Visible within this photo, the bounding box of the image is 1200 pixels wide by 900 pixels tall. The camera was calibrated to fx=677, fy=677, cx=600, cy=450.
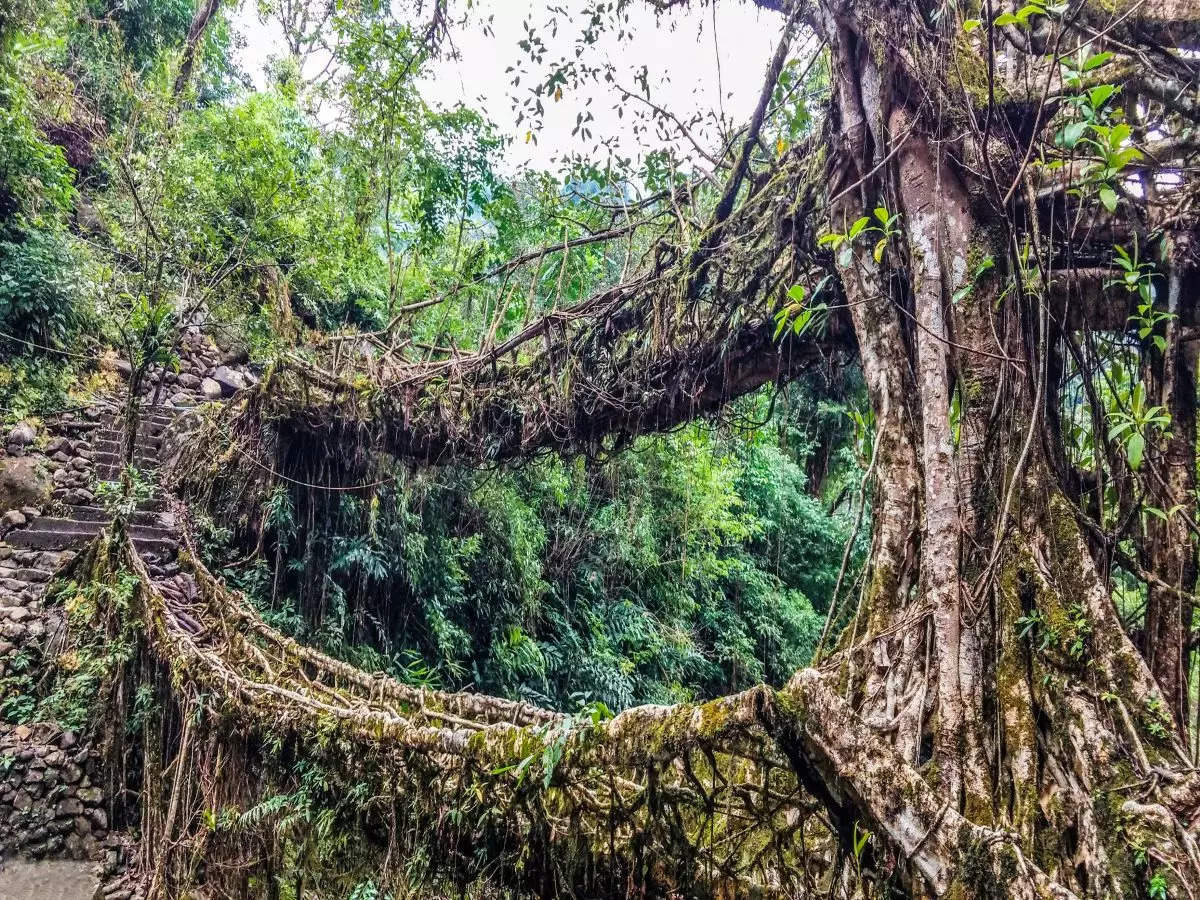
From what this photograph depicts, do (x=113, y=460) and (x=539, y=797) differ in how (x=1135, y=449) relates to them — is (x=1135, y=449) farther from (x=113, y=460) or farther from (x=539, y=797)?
(x=113, y=460)

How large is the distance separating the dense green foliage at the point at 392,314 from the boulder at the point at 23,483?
645mm

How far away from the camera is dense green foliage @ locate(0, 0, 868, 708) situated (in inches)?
209

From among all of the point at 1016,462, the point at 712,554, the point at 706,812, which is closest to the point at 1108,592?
the point at 1016,462

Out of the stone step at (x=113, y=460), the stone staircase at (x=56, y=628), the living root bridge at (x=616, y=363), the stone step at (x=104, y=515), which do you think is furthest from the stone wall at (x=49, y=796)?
the stone step at (x=113, y=460)

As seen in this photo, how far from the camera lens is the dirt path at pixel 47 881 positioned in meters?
3.74

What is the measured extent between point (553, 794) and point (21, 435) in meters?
6.70

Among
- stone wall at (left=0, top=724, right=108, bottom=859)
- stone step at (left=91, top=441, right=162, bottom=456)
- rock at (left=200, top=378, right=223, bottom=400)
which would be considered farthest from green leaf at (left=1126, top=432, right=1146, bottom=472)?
rock at (left=200, top=378, right=223, bottom=400)

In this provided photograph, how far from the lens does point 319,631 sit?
5.51 meters

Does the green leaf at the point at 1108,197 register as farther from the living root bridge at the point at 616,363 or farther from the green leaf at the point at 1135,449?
the living root bridge at the point at 616,363

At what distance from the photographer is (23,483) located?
5.71m

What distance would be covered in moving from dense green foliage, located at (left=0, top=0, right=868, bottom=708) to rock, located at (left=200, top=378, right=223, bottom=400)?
595 millimetres

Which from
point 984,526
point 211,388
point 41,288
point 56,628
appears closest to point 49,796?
point 56,628

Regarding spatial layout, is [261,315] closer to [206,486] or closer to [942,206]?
[206,486]

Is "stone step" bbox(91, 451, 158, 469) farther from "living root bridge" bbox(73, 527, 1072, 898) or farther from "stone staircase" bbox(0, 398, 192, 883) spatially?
"living root bridge" bbox(73, 527, 1072, 898)
